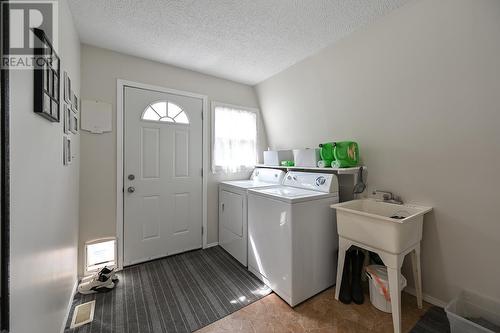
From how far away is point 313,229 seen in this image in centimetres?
188

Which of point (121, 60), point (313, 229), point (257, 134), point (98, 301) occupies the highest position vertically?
point (121, 60)

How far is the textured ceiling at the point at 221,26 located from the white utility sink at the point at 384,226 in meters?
1.63

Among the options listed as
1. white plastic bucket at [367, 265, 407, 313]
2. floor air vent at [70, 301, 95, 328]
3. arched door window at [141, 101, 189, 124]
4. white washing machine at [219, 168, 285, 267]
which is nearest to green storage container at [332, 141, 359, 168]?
white washing machine at [219, 168, 285, 267]

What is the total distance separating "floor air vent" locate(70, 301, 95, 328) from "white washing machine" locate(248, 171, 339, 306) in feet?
4.72

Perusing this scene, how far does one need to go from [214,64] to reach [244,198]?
1.73 metres

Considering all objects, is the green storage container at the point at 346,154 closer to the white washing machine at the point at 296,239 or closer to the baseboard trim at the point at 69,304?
the white washing machine at the point at 296,239

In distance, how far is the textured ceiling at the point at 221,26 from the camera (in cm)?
162

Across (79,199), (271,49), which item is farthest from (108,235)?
(271,49)

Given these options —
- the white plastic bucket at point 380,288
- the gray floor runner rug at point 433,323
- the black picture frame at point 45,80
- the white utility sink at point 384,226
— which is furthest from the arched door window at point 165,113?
the gray floor runner rug at point 433,323

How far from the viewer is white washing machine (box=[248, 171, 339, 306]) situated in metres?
1.76

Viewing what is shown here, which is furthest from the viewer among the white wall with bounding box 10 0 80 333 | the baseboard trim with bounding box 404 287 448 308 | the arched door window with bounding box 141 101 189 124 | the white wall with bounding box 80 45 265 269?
the arched door window with bounding box 141 101 189 124

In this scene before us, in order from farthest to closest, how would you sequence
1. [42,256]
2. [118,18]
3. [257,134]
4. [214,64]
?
[257,134]
[214,64]
[118,18]
[42,256]

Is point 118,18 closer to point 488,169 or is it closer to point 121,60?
point 121,60

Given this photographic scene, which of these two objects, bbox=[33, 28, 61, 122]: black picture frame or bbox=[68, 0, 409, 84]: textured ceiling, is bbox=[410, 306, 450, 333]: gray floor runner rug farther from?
bbox=[33, 28, 61, 122]: black picture frame
